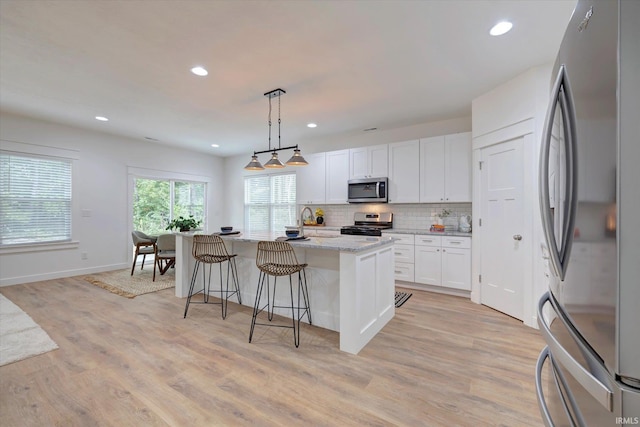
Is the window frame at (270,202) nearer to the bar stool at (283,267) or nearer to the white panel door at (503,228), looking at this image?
the bar stool at (283,267)

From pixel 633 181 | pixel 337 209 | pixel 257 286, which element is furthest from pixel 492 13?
pixel 337 209

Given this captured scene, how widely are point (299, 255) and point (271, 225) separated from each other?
164 inches

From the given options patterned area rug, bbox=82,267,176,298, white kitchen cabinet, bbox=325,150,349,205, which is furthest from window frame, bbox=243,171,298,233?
patterned area rug, bbox=82,267,176,298

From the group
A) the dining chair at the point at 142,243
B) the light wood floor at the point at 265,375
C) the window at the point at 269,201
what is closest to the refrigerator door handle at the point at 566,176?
the light wood floor at the point at 265,375

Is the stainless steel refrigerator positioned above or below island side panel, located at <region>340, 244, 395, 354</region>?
above

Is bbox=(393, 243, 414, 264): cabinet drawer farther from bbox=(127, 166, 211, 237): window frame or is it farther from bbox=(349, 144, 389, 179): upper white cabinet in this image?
bbox=(127, 166, 211, 237): window frame

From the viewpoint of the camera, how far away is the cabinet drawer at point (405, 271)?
14.5 feet

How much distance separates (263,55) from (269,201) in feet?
14.9

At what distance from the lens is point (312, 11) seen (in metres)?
2.11

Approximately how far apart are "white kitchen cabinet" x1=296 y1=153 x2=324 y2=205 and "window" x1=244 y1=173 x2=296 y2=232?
0.62 metres

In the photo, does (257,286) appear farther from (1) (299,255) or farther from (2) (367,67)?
(2) (367,67)

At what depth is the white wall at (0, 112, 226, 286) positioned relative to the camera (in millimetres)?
4633

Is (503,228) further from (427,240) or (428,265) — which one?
(428,265)

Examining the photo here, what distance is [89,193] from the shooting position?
5.39m
